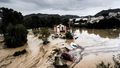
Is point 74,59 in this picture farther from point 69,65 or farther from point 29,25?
point 29,25

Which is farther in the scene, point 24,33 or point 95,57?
point 24,33

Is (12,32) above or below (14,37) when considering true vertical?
→ above

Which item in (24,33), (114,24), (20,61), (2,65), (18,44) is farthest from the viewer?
(114,24)

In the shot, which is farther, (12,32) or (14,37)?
(12,32)

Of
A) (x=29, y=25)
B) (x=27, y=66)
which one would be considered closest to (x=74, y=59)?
(x=27, y=66)

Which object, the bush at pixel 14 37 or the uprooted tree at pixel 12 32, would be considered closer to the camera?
the bush at pixel 14 37

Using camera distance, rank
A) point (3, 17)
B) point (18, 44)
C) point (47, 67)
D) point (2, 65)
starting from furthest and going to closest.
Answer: point (3, 17) < point (18, 44) < point (2, 65) < point (47, 67)

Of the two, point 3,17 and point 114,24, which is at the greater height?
point 3,17

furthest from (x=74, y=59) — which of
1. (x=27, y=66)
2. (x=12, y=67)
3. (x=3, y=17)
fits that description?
(x=3, y=17)

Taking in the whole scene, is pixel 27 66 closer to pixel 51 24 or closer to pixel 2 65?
pixel 2 65

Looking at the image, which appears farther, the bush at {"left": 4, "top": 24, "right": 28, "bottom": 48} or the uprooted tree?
the uprooted tree
